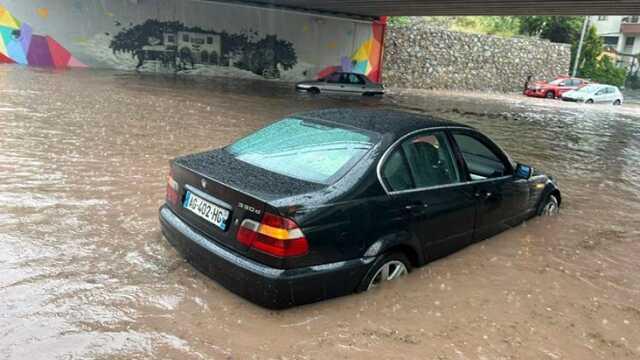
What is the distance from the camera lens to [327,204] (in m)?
3.30

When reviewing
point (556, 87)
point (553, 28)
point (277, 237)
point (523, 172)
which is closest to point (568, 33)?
point (553, 28)

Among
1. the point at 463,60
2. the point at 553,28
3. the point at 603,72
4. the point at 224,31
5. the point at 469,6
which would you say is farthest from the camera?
the point at 603,72

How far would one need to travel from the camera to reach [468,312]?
3793 millimetres

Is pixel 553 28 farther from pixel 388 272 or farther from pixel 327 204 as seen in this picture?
pixel 327 204

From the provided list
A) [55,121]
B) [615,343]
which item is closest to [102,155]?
[55,121]

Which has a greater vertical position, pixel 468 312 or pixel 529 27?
pixel 529 27

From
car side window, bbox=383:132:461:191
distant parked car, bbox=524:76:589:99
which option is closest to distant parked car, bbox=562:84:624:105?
distant parked car, bbox=524:76:589:99

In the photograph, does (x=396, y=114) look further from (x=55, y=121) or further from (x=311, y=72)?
(x=311, y=72)

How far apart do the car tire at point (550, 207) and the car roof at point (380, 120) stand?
2060 millimetres

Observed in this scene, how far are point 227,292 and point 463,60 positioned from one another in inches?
1269

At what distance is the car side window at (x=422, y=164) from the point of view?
3781mm

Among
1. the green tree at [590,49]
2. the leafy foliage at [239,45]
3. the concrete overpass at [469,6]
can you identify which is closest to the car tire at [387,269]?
the concrete overpass at [469,6]

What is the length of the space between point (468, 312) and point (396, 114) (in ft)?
5.78

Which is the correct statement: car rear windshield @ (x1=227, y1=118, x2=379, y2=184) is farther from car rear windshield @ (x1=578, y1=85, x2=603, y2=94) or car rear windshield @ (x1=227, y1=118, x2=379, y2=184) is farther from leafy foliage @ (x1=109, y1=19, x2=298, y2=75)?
car rear windshield @ (x1=578, y1=85, x2=603, y2=94)
